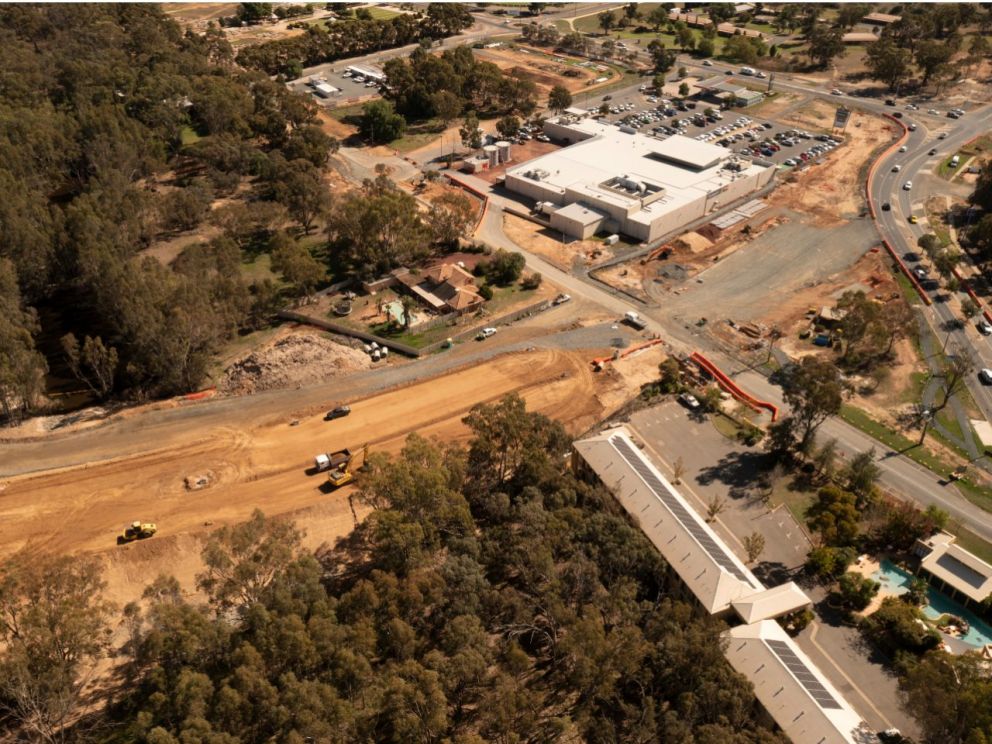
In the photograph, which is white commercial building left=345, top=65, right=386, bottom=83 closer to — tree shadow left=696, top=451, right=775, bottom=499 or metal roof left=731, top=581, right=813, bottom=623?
tree shadow left=696, top=451, right=775, bottom=499

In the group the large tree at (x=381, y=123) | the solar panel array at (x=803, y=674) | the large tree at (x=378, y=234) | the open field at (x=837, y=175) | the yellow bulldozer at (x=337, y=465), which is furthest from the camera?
the large tree at (x=381, y=123)

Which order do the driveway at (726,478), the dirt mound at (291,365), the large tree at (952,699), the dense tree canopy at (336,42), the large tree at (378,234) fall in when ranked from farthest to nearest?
the dense tree canopy at (336,42) < the large tree at (378,234) < the dirt mound at (291,365) < the driveway at (726,478) < the large tree at (952,699)

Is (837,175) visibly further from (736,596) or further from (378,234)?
(736,596)

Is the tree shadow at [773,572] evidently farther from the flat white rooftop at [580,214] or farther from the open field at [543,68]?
the open field at [543,68]

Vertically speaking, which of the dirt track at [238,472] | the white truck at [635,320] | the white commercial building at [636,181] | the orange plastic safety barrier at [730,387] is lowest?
the dirt track at [238,472]

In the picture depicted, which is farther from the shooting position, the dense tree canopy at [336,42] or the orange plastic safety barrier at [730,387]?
the dense tree canopy at [336,42]

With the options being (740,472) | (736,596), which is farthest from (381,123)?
(736,596)

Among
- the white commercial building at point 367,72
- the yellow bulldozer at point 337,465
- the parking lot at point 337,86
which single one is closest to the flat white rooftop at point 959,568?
the yellow bulldozer at point 337,465
